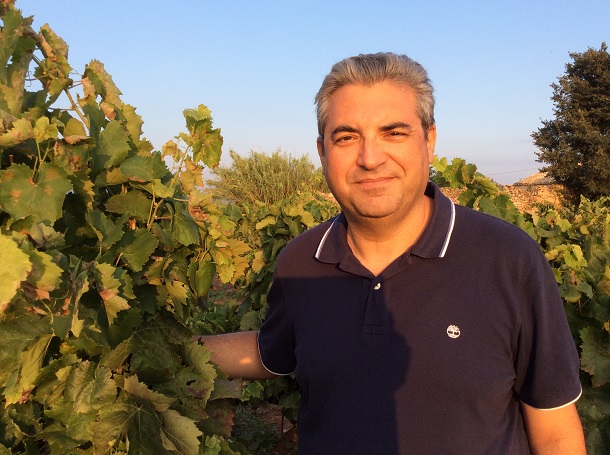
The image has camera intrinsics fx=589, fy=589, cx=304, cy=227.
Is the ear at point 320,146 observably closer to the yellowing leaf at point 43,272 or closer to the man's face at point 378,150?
the man's face at point 378,150

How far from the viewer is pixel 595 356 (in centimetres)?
386

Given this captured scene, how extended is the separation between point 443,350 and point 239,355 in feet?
2.98

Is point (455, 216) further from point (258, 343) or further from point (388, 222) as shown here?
point (258, 343)

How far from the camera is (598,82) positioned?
3919cm

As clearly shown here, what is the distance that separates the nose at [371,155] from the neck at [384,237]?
0.21 meters

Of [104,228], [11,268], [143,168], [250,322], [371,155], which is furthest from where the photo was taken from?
[250,322]

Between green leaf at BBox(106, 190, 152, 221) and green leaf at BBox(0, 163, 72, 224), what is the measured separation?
220mm

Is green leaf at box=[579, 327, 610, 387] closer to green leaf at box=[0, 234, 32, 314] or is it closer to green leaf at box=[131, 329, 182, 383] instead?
green leaf at box=[131, 329, 182, 383]

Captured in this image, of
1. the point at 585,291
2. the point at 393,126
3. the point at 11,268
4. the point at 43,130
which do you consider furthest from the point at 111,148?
the point at 585,291

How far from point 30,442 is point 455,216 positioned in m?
1.64

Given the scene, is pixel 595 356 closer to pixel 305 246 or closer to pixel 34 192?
pixel 305 246

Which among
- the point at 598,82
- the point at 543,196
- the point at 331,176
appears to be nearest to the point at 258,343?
the point at 331,176

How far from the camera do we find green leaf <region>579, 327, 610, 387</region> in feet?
12.5

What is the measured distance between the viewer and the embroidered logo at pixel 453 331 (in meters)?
2.07
